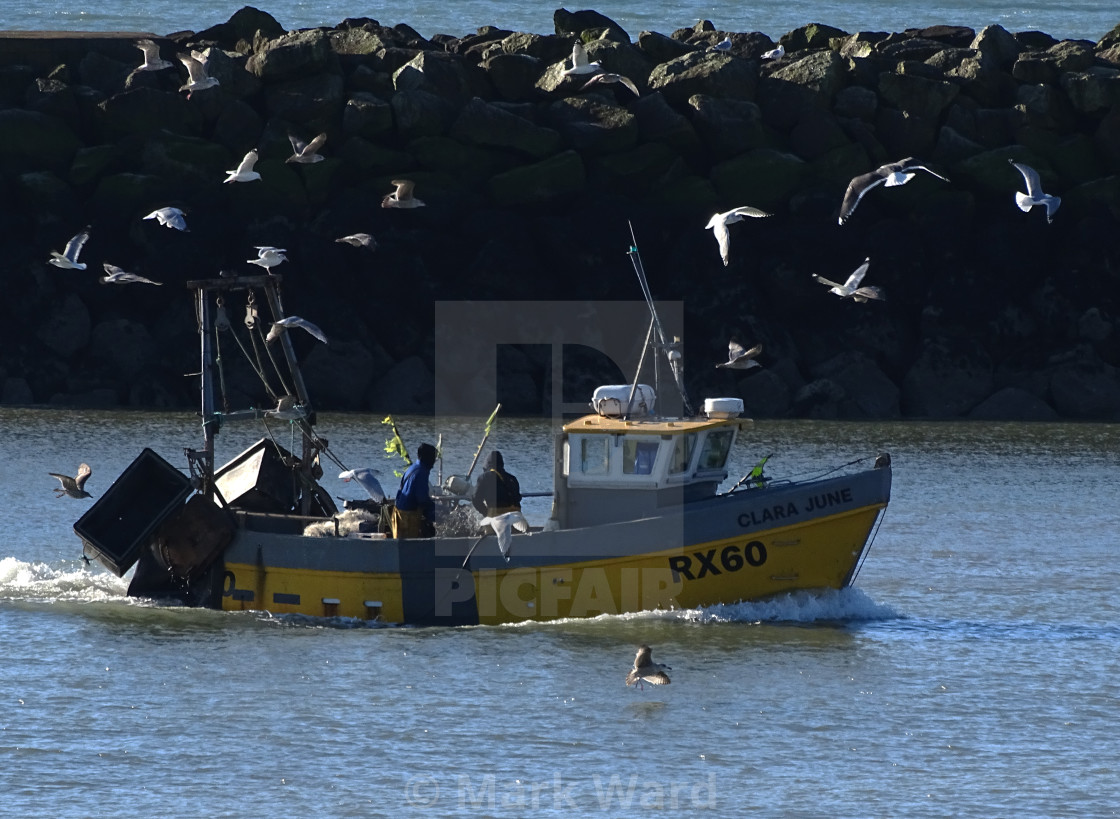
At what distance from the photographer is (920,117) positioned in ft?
134

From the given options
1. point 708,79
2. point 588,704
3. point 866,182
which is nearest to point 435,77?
point 708,79

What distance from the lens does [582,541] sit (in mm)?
18578

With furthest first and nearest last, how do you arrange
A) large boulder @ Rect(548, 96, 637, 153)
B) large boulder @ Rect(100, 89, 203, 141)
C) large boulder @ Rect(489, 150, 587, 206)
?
large boulder @ Rect(100, 89, 203, 141) → large boulder @ Rect(548, 96, 637, 153) → large boulder @ Rect(489, 150, 587, 206)

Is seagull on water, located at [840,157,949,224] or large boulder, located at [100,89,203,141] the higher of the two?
large boulder, located at [100,89,203,141]

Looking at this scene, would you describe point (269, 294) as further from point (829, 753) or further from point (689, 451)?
point (829, 753)

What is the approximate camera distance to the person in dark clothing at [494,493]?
1931cm

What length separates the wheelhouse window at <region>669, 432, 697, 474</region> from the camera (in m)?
19.0

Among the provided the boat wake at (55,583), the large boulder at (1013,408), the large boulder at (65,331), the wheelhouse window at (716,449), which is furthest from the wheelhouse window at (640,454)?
the large boulder at (65,331)

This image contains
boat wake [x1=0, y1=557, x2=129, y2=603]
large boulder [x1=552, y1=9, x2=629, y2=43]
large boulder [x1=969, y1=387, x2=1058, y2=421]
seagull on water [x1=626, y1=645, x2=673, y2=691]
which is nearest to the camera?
seagull on water [x1=626, y1=645, x2=673, y2=691]

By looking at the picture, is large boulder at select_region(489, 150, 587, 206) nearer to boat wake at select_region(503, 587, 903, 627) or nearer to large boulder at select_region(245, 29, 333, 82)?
large boulder at select_region(245, 29, 333, 82)

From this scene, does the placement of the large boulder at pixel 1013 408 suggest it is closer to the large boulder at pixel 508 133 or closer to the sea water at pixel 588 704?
the large boulder at pixel 508 133

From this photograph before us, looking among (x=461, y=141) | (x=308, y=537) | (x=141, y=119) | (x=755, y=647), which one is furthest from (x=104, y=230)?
(x=755, y=647)

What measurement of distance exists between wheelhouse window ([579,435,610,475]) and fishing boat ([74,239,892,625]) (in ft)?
0.03

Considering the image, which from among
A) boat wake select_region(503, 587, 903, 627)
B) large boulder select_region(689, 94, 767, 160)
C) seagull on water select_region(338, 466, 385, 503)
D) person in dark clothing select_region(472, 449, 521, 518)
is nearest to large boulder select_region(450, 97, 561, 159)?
large boulder select_region(689, 94, 767, 160)
